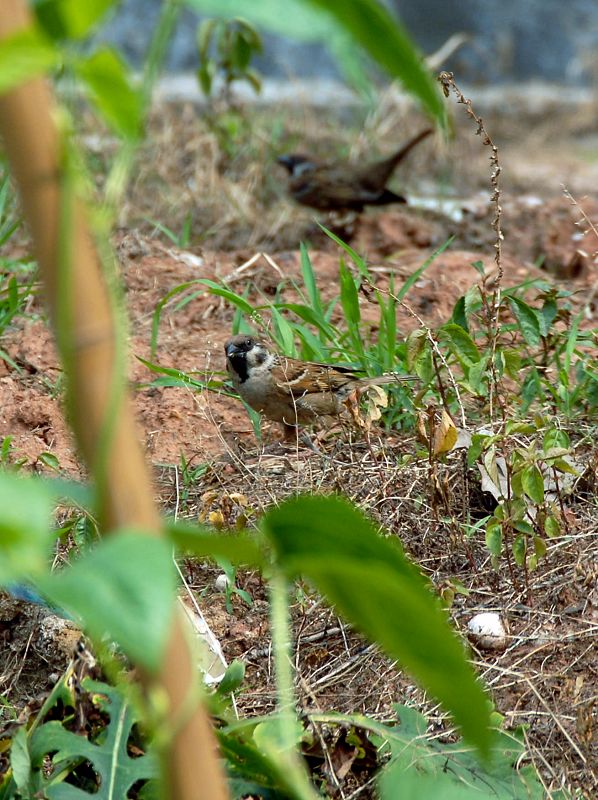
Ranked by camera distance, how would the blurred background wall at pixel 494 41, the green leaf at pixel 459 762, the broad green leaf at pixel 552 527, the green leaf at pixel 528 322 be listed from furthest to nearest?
the blurred background wall at pixel 494 41 < the green leaf at pixel 528 322 < the broad green leaf at pixel 552 527 < the green leaf at pixel 459 762

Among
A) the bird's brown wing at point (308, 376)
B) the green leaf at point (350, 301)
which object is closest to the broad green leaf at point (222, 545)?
the bird's brown wing at point (308, 376)

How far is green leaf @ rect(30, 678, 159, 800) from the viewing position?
5.30 feet

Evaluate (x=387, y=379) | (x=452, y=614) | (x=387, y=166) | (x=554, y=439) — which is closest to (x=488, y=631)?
(x=452, y=614)

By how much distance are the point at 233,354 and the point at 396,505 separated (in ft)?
4.79

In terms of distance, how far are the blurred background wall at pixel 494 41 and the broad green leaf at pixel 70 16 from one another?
10878mm

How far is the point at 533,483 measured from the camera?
2.39 m

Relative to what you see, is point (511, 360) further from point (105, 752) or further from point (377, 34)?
point (377, 34)

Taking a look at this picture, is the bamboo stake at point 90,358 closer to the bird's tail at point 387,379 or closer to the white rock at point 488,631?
the white rock at point 488,631

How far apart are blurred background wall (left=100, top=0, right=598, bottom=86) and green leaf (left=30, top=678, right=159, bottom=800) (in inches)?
402

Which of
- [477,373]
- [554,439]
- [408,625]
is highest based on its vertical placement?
[408,625]

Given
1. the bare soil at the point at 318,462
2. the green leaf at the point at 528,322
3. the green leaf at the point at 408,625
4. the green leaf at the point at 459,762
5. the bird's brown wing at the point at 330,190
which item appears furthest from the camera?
the bird's brown wing at the point at 330,190

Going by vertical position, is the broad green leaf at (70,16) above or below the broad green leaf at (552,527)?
above

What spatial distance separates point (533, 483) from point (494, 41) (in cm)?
1074

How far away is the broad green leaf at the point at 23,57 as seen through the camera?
641mm
